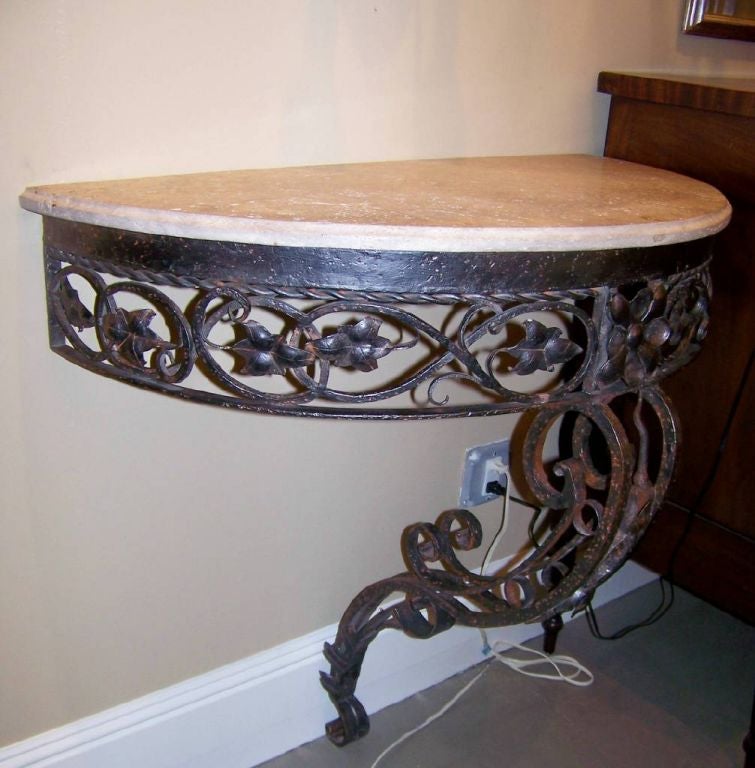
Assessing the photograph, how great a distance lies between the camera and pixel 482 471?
1.25 meters

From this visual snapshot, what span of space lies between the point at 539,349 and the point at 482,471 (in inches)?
24.0

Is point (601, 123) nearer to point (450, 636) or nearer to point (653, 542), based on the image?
point (653, 542)

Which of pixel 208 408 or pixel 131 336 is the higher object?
pixel 131 336

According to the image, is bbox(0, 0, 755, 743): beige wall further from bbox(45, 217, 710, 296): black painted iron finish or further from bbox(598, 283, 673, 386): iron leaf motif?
bbox(598, 283, 673, 386): iron leaf motif

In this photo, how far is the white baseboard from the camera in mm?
980

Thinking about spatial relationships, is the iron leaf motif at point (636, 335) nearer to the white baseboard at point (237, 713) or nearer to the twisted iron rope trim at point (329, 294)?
the twisted iron rope trim at point (329, 294)

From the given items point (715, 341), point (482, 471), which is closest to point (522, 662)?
point (482, 471)

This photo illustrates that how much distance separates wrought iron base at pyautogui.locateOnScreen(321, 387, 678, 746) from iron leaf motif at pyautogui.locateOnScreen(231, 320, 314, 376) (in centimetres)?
24

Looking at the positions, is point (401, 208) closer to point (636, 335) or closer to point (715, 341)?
point (636, 335)

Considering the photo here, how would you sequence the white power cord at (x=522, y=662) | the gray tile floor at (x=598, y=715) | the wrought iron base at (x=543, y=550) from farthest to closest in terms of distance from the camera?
the white power cord at (x=522, y=662)
the gray tile floor at (x=598, y=715)
the wrought iron base at (x=543, y=550)

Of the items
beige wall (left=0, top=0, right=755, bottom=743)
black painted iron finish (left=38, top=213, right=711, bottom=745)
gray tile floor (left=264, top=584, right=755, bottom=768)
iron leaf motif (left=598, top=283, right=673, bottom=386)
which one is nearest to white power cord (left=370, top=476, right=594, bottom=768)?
gray tile floor (left=264, top=584, right=755, bottom=768)

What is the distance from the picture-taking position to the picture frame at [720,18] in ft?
3.92

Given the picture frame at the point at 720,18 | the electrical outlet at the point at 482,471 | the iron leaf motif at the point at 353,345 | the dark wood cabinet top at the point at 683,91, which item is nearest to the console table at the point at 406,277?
the iron leaf motif at the point at 353,345

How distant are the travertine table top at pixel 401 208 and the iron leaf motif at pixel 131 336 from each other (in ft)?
0.26
